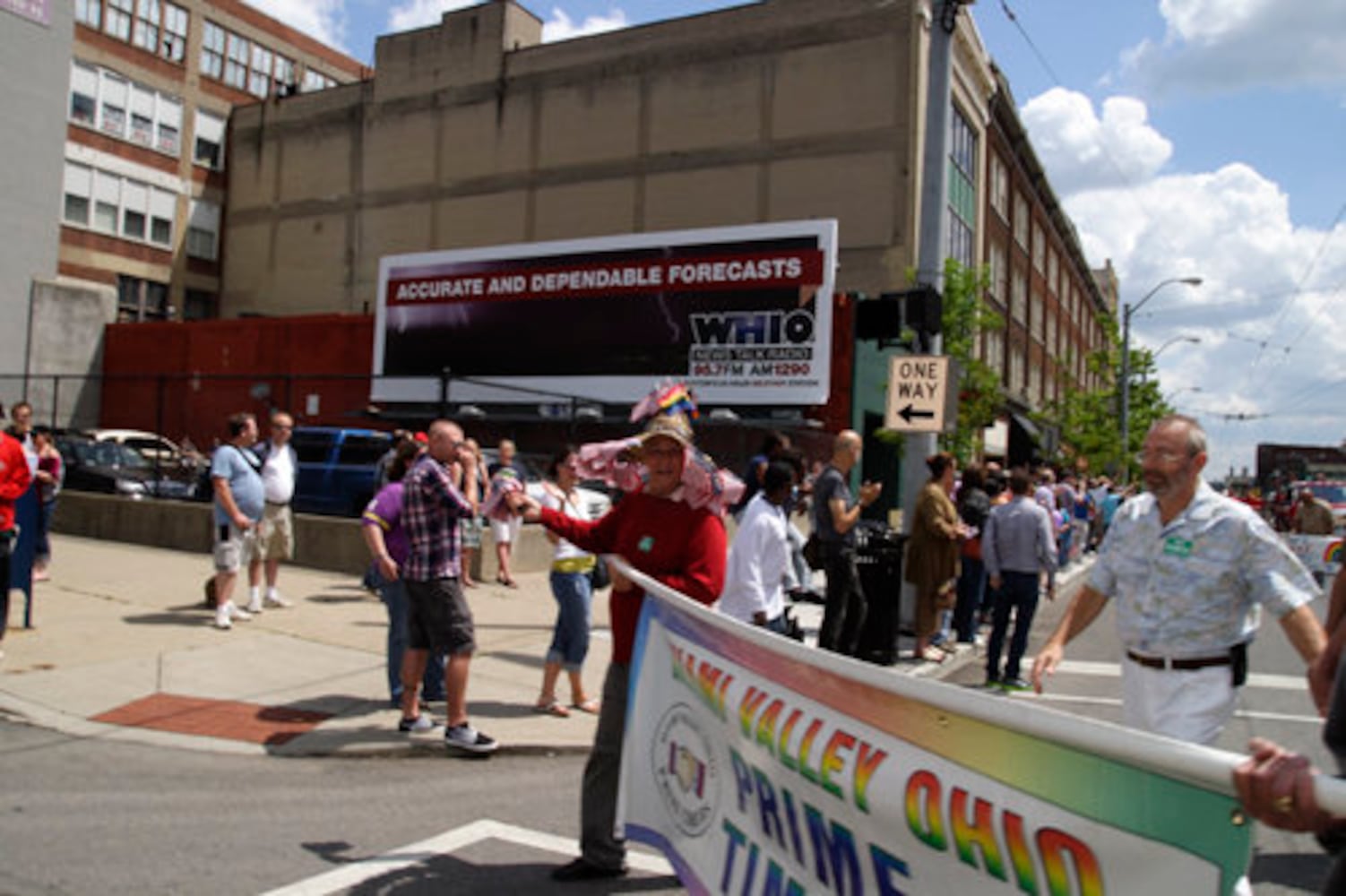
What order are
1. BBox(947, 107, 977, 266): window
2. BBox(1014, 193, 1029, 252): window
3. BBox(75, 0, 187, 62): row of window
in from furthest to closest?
BBox(1014, 193, 1029, 252): window → BBox(75, 0, 187, 62): row of window → BBox(947, 107, 977, 266): window

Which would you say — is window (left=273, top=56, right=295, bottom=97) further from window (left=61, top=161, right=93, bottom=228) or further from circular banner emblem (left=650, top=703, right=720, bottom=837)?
circular banner emblem (left=650, top=703, right=720, bottom=837)

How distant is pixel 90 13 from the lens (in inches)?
1442

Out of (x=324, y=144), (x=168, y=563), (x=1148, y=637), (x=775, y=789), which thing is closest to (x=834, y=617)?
(x=1148, y=637)

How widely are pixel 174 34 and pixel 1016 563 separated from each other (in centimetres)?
4194

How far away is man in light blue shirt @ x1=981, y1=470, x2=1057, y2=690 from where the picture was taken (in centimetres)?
858

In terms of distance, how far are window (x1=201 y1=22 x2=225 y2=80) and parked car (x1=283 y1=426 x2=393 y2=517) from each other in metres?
32.3

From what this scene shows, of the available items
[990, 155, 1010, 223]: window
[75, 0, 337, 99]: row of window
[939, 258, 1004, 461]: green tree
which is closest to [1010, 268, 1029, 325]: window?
[990, 155, 1010, 223]: window

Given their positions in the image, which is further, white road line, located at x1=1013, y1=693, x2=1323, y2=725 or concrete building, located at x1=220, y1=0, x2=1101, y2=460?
concrete building, located at x1=220, y1=0, x2=1101, y2=460

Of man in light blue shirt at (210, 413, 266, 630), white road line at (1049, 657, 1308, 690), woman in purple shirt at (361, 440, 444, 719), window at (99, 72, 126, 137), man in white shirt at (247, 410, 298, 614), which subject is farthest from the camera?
window at (99, 72, 126, 137)

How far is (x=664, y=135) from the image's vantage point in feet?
108

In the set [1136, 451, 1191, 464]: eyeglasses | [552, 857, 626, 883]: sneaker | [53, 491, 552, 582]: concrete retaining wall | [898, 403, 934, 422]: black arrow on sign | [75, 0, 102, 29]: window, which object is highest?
[75, 0, 102, 29]: window

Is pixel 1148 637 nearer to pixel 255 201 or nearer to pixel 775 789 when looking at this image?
pixel 775 789

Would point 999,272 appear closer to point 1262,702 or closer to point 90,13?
point 1262,702

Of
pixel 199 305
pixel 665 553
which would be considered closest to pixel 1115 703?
pixel 665 553
